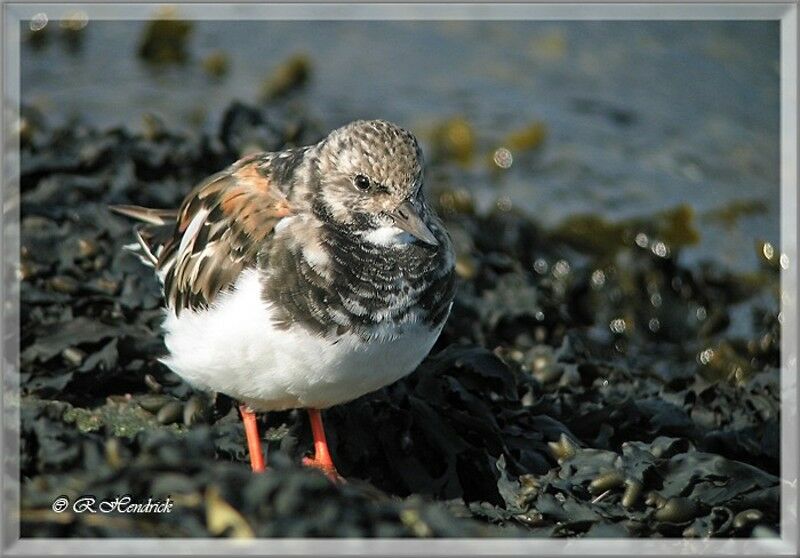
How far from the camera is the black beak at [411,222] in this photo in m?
3.10

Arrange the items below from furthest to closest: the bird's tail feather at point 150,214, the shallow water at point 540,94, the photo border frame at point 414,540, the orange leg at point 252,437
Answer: the shallow water at point 540,94 < the bird's tail feather at point 150,214 < the orange leg at point 252,437 < the photo border frame at point 414,540

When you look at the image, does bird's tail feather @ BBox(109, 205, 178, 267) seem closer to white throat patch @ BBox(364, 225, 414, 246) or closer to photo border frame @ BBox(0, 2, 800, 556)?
photo border frame @ BBox(0, 2, 800, 556)

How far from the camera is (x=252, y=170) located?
3.57 m

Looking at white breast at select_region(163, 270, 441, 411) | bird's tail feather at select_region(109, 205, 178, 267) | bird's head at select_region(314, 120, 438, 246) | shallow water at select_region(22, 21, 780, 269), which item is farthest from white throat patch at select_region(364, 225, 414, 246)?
shallow water at select_region(22, 21, 780, 269)

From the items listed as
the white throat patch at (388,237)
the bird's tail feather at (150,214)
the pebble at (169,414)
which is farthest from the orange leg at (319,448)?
the bird's tail feather at (150,214)

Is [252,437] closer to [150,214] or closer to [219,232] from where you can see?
[219,232]

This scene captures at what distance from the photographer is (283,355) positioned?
3.07m

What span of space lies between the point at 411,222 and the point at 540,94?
4094 mm

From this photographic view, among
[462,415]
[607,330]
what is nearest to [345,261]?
[462,415]

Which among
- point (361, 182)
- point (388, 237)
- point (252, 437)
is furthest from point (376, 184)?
point (252, 437)

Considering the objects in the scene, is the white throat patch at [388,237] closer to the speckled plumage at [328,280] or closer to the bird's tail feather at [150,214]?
the speckled plumage at [328,280]

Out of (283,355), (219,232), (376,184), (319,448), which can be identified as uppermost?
(376,184)

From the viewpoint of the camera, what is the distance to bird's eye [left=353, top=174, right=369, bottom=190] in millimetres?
3184

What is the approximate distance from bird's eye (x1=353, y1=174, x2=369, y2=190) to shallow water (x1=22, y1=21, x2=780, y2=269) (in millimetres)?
2987
